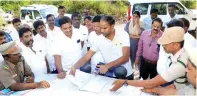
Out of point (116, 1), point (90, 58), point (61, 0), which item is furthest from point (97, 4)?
point (90, 58)

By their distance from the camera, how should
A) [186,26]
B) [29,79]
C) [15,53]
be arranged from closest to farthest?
[15,53] < [29,79] < [186,26]

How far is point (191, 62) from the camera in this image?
5.59 ft

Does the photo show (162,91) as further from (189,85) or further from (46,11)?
(46,11)

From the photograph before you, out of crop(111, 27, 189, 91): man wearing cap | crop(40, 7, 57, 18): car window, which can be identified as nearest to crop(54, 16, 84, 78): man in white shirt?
crop(111, 27, 189, 91): man wearing cap

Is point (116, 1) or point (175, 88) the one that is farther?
point (116, 1)

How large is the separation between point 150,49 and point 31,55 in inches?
58.2

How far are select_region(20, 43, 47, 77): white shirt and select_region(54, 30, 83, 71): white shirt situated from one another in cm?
25

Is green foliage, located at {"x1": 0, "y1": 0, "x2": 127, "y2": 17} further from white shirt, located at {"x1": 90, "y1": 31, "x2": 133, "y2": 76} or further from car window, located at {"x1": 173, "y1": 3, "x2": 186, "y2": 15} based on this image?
white shirt, located at {"x1": 90, "y1": 31, "x2": 133, "y2": 76}

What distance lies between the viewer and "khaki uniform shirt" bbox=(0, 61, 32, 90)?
2.35 meters

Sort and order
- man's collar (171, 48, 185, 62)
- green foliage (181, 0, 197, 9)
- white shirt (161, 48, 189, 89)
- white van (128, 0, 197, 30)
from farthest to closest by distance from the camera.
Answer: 1. green foliage (181, 0, 197, 9)
2. white van (128, 0, 197, 30)
3. man's collar (171, 48, 185, 62)
4. white shirt (161, 48, 189, 89)

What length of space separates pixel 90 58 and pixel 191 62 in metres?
1.37

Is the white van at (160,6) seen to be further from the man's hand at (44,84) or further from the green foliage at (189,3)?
the man's hand at (44,84)

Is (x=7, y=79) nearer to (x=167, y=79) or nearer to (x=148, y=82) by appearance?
(x=148, y=82)

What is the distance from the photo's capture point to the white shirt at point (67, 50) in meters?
2.98
